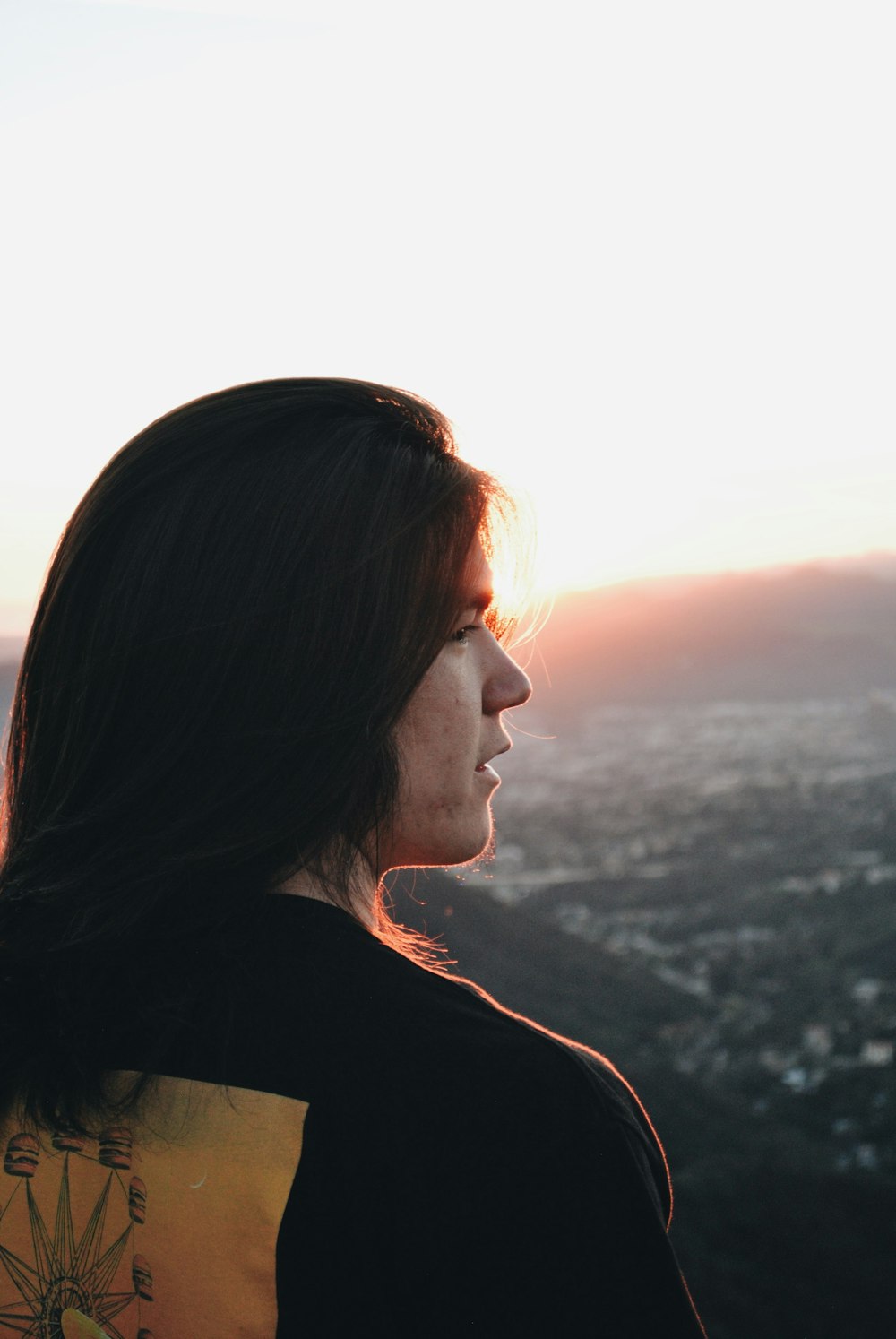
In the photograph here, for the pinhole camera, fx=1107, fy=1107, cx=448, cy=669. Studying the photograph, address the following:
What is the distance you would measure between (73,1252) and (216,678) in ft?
1.67

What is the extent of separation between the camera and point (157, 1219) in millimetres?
917

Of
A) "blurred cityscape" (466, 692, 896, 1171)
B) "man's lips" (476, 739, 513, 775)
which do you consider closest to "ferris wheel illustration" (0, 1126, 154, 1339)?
"man's lips" (476, 739, 513, 775)

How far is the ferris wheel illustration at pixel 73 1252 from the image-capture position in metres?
0.93

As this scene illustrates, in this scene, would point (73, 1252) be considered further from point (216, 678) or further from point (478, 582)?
point (478, 582)

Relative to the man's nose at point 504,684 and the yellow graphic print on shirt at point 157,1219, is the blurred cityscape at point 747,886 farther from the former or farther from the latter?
the yellow graphic print on shirt at point 157,1219

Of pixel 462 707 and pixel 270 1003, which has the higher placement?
pixel 462 707

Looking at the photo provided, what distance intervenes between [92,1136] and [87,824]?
295 millimetres

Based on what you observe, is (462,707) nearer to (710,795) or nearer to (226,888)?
(226,888)

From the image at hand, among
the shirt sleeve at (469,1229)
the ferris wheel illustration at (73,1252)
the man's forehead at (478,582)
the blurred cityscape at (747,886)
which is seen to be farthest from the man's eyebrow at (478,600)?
the blurred cityscape at (747,886)

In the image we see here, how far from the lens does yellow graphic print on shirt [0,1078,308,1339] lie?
2.93 feet

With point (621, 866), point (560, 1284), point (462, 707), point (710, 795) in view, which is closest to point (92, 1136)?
point (560, 1284)

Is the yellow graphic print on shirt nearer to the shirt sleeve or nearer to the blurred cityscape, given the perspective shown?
the shirt sleeve

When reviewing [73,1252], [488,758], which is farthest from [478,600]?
[73,1252]

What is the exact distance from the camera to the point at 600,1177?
0.90m
